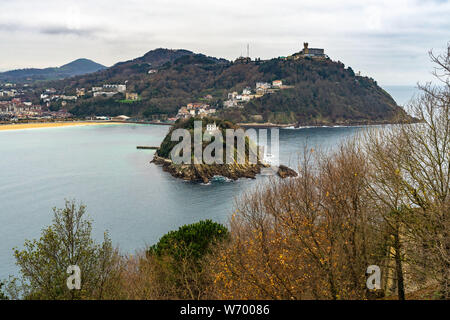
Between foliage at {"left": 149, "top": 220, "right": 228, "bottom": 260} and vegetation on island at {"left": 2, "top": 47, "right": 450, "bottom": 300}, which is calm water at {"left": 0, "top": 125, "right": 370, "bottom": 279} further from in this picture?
vegetation on island at {"left": 2, "top": 47, "right": 450, "bottom": 300}

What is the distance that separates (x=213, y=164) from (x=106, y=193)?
1027cm

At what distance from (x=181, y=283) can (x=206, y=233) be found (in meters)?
2.28

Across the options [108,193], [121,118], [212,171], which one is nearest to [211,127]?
[212,171]

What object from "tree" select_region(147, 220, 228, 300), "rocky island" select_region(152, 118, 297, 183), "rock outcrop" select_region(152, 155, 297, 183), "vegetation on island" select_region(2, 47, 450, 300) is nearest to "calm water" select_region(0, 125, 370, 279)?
"rock outcrop" select_region(152, 155, 297, 183)

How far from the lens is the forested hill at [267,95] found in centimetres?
7781

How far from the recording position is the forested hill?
7781 centimetres

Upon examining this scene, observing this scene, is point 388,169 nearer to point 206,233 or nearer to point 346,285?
point 346,285

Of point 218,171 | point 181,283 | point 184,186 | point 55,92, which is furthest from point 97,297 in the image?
point 55,92

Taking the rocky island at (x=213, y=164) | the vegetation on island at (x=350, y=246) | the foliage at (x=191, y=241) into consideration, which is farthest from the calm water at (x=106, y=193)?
the vegetation on island at (x=350, y=246)

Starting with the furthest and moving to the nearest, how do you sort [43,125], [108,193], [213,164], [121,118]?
[121,118] → [43,125] → [213,164] → [108,193]

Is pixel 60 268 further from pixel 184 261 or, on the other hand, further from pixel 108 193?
pixel 108 193

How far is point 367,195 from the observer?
7355mm

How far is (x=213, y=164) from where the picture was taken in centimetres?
3362
